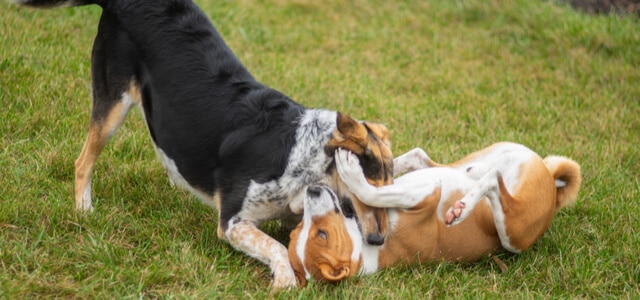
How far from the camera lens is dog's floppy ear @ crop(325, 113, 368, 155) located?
3689mm

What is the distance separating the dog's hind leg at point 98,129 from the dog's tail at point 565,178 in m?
2.55

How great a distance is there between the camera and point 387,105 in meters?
6.53

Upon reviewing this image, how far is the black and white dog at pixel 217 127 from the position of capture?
12.2 ft

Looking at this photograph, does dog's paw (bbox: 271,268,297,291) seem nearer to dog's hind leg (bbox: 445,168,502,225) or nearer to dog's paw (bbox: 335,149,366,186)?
A: dog's paw (bbox: 335,149,366,186)

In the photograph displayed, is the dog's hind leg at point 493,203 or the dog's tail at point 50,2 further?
the dog's tail at point 50,2

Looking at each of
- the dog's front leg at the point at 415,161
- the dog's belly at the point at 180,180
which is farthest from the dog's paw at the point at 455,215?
the dog's belly at the point at 180,180

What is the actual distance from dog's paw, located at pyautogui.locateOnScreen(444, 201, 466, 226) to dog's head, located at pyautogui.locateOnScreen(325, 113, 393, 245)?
321 mm

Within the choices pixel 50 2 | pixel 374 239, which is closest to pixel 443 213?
pixel 374 239

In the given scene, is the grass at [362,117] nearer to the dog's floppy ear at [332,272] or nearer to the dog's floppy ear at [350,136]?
the dog's floppy ear at [332,272]

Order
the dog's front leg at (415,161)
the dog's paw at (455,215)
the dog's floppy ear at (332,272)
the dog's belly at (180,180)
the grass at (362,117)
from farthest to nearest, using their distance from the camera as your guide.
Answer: the dog's front leg at (415,161)
the dog's belly at (180,180)
the dog's paw at (455,215)
the grass at (362,117)
the dog's floppy ear at (332,272)

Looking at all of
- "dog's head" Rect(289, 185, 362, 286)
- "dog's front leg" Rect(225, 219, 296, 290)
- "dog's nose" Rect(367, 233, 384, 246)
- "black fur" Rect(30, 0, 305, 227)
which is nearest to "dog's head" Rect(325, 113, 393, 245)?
"dog's nose" Rect(367, 233, 384, 246)

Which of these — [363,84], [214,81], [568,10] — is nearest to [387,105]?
[363,84]

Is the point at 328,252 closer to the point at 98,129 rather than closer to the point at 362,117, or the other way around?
the point at 98,129

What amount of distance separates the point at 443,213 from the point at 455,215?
240mm
